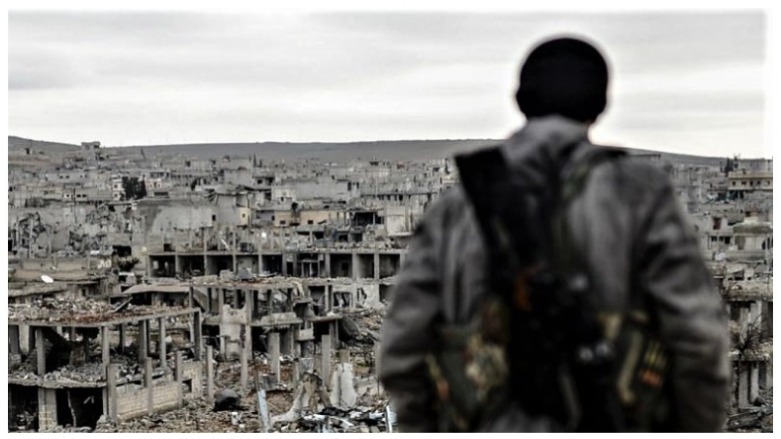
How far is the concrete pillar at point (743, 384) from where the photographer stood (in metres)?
11.5

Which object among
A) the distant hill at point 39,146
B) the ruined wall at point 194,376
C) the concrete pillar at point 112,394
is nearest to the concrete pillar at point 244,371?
the ruined wall at point 194,376

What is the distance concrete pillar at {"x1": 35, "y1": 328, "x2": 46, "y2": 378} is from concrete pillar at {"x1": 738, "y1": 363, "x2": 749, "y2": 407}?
18.2ft

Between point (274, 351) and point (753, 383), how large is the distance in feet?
15.0

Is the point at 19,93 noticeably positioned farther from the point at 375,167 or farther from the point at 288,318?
the point at 375,167

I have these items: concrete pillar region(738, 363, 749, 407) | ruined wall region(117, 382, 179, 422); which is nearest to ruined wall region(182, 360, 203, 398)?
ruined wall region(117, 382, 179, 422)

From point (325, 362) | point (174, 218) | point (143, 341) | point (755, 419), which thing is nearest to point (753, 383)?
point (755, 419)

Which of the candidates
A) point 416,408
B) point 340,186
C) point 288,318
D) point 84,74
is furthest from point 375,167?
point 416,408

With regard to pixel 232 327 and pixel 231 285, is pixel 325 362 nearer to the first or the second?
pixel 232 327

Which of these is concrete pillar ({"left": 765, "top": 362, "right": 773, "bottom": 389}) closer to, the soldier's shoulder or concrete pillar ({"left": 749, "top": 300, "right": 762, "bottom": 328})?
concrete pillar ({"left": 749, "top": 300, "right": 762, "bottom": 328})

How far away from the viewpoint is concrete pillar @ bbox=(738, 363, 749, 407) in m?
11.5

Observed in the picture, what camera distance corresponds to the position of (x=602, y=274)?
3.84ft

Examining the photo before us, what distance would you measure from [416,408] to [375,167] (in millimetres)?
29899

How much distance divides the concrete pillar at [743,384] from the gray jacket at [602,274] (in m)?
10.6

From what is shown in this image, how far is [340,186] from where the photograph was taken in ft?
94.7
